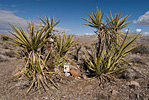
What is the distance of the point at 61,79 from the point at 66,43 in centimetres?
213

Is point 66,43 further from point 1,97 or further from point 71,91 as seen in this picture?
point 1,97

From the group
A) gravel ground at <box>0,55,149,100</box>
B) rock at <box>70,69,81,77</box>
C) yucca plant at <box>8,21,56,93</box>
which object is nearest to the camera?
gravel ground at <box>0,55,149,100</box>

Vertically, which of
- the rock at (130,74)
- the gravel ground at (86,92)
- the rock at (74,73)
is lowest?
the gravel ground at (86,92)

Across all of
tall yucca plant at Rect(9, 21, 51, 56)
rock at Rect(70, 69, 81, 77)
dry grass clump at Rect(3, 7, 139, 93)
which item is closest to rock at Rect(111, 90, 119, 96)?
dry grass clump at Rect(3, 7, 139, 93)

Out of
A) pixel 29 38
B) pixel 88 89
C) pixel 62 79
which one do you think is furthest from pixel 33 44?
pixel 88 89

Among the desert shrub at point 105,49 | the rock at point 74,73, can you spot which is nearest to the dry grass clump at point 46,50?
the desert shrub at point 105,49

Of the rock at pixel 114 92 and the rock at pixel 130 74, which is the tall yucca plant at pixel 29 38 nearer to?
the rock at pixel 114 92

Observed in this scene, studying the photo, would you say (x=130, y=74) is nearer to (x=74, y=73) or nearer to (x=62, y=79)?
(x=74, y=73)

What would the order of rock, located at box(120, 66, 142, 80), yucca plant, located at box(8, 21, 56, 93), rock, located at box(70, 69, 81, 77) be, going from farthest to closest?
1. rock, located at box(70, 69, 81, 77)
2. rock, located at box(120, 66, 142, 80)
3. yucca plant, located at box(8, 21, 56, 93)

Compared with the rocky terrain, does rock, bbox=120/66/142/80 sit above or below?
above

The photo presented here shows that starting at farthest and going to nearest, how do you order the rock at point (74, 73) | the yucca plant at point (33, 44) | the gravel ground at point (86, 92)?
the rock at point (74, 73) < the yucca plant at point (33, 44) < the gravel ground at point (86, 92)

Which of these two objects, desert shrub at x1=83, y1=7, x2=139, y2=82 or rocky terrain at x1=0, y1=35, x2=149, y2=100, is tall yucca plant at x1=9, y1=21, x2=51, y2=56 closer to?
rocky terrain at x1=0, y1=35, x2=149, y2=100

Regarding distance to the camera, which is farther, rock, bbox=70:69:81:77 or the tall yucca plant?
A: rock, bbox=70:69:81:77

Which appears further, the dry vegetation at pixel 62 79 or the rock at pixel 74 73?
the rock at pixel 74 73
